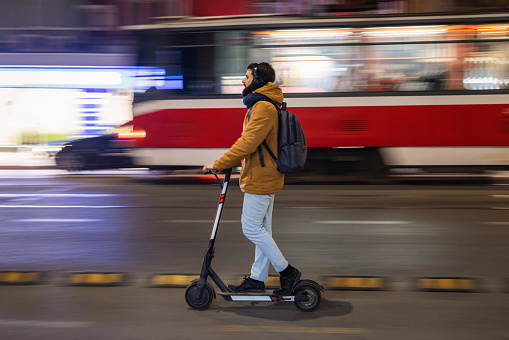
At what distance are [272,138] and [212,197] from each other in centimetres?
606

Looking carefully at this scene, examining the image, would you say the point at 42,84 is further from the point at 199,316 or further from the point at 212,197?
the point at 199,316

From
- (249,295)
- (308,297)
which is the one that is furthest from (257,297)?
(308,297)

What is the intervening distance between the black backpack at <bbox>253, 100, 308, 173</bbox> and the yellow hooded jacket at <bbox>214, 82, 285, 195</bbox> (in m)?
0.03

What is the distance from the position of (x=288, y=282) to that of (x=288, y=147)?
905 mm

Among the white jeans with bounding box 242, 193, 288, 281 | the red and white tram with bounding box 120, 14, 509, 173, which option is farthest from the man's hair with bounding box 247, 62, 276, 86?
the red and white tram with bounding box 120, 14, 509, 173

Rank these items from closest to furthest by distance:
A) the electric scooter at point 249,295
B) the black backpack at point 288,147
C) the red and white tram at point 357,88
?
1. the black backpack at point 288,147
2. the electric scooter at point 249,295
3. the red and white tram at point 357,88

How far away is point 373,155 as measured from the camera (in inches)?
463

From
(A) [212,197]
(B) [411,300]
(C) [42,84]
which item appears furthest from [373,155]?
(C) [42,84]

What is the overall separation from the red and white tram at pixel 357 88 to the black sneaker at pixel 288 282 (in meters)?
7.48

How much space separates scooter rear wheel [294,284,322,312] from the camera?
4418mm

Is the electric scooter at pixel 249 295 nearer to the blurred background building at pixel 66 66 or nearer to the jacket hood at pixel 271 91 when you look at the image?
the jacket hood at pixel 271 91

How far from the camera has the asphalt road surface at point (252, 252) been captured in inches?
164

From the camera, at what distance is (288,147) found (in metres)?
4.31

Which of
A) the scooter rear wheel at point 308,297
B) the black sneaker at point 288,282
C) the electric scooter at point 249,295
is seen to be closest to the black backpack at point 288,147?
the electric scooter at point 249,295
